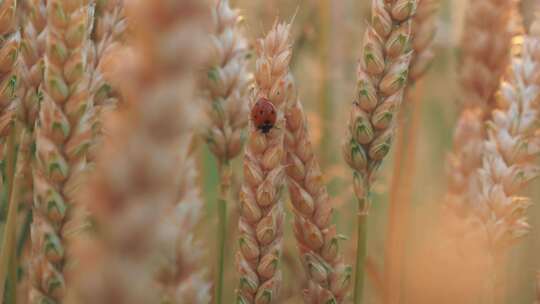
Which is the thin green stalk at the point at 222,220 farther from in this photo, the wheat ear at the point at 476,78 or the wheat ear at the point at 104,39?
the wheat ear at the point at 476,78

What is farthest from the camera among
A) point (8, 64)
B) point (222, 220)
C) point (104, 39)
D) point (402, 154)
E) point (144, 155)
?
point (402, 154)

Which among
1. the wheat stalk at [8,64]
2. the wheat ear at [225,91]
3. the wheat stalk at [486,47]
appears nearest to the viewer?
the wheat stalk at [8,64]

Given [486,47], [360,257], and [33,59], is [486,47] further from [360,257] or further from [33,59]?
[33,59]

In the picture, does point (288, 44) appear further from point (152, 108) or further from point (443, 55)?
point (443, 55)

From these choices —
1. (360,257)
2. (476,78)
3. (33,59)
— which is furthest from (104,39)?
(476,78)

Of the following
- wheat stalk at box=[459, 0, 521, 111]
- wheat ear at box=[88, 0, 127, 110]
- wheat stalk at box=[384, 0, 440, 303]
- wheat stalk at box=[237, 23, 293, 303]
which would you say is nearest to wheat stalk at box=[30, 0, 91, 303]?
wheat ear at box=[88, 0, 127, 110]

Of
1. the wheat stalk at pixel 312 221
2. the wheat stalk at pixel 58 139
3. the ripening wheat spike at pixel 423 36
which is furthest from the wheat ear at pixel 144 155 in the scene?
the ripening wheat spike at pixel 423 36
